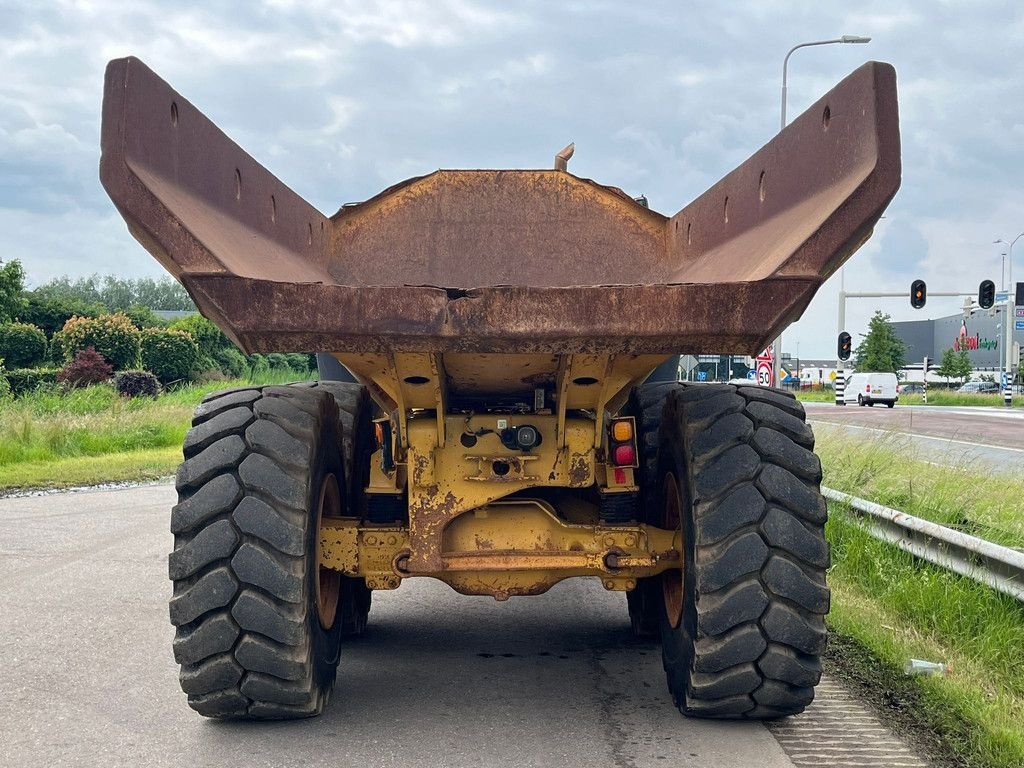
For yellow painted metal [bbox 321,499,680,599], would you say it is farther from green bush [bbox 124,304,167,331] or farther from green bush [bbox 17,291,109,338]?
green bush [bbox 124,304,167,331]

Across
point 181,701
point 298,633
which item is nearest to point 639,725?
point 298,633

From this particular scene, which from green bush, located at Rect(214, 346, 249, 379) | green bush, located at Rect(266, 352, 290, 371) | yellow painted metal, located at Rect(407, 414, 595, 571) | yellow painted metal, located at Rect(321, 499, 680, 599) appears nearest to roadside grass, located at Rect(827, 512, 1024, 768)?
yellow painted metal, located at Rect(321, 499, 680, 599)

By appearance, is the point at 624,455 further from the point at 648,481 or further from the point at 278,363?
the point at 278,363

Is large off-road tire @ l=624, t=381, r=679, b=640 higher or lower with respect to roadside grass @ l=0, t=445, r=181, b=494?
higher

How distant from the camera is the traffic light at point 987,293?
110 feet

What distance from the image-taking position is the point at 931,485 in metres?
8.12

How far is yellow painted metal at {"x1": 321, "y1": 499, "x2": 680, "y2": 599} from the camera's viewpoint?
14.0 feet

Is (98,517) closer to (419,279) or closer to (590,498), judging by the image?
(419,279)

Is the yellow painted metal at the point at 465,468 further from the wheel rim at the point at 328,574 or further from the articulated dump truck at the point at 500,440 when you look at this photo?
the wheel rim at the point at 328,574

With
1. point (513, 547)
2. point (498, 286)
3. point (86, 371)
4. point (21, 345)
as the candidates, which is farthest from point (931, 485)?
point (21, 345)

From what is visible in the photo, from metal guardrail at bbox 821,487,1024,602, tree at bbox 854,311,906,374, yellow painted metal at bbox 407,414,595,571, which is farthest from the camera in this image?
tree at bbox 854,311,906,374

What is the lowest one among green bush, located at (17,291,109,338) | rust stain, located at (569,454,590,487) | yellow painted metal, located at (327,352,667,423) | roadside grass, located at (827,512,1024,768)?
roadside grass, located at (827,512,1024,768)

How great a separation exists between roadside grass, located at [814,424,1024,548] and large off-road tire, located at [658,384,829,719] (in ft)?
9.69

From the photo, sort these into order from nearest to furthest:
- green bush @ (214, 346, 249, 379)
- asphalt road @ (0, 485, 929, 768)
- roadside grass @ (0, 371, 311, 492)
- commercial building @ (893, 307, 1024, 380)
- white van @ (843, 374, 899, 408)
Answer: asphalt road @ (0, 485, 929, 768), roadside grass @ (0, 371, 311, 492), green bush @ (214, 346, 249, 379), white van @ (843, 374, 899, 408), commercial building @ (893, 307, 1024, 380)
